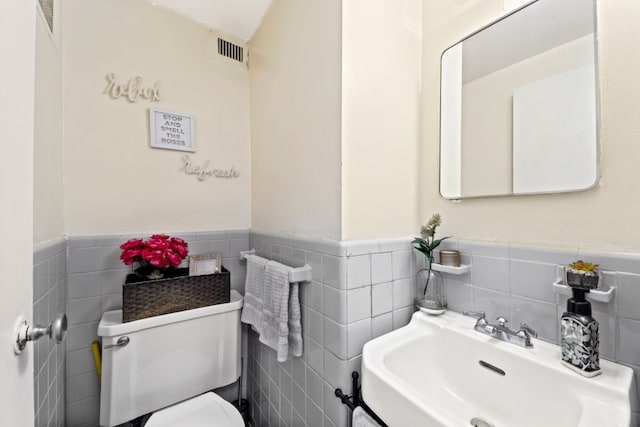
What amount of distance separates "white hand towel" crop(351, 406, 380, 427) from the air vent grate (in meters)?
1.74

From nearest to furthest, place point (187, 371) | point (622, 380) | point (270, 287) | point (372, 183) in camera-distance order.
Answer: point (622, 380)
point (372, 183)
point (270, 287)
point (187, 371)

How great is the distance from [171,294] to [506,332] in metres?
1.24

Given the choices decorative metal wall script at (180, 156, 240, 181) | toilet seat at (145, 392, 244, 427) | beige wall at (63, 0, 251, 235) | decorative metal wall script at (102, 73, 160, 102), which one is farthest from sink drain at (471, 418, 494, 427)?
decorative metal wall script at (102, 73, 160, 102)

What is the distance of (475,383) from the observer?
2.48ft

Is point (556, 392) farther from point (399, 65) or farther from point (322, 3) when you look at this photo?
point (322, 3)

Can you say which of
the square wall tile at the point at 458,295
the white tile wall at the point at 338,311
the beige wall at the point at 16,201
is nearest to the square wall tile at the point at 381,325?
the white tile wall at the point at 338,311

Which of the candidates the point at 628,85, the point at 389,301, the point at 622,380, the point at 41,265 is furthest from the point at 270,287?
the point at 628,85

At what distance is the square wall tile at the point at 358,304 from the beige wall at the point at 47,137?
0.97m

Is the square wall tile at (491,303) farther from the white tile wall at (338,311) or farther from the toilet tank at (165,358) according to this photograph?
the toilet tank at (165,358)

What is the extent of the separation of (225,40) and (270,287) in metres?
1.38

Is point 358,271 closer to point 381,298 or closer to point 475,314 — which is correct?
point 381,298

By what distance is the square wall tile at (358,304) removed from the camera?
2.68ft

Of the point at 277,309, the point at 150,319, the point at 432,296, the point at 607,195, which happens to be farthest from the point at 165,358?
the point at 607,195

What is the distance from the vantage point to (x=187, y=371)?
1123mm
